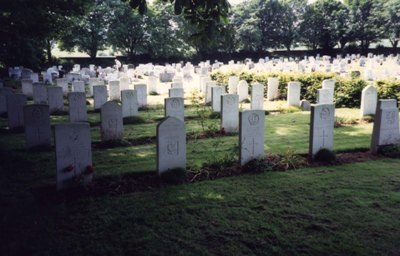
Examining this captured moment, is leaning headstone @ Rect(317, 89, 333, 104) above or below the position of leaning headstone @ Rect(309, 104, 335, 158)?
above

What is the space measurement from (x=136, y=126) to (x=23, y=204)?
6.55 meters

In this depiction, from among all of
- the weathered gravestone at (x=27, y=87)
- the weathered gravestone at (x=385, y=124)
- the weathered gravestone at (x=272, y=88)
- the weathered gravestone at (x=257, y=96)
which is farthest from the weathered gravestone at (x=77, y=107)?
the weathered gravestone at (x=272, y=88)

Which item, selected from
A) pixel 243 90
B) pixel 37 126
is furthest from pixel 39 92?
pixel 243 90

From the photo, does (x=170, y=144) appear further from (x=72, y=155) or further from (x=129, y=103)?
(x=129, y=103)

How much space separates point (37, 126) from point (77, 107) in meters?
3.03

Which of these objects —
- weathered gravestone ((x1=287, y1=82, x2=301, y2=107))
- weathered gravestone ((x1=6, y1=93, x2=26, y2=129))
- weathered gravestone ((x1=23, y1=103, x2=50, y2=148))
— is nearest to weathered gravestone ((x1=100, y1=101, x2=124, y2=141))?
weathered gravestone ((x1=23, y1=103, x2=50, y2=148))

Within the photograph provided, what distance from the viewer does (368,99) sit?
42.0ft

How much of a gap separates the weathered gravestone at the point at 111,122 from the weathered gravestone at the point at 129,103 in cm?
317

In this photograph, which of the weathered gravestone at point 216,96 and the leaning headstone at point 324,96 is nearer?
the leaning headstone at point 324,96

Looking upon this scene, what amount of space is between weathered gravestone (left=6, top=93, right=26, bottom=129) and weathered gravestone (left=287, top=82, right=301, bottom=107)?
9.98 metres

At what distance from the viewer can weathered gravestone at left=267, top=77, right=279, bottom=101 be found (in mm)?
17312

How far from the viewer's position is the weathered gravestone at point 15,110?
10695 millimetres

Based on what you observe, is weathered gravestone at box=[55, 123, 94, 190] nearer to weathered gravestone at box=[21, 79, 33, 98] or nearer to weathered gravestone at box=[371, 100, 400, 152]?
weathered gravestone at box=[371, 100, 400, 152]

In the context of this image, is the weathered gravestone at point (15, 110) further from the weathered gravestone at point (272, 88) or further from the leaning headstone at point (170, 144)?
the weathered gravestone at point (272, 88)
